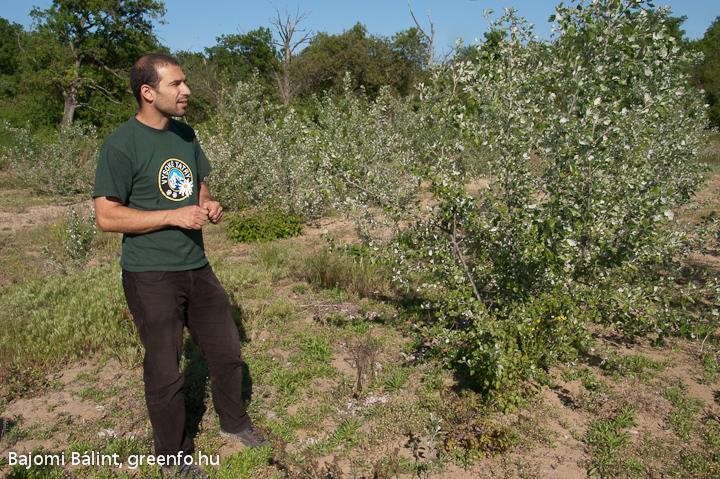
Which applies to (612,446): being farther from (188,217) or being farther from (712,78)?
(712,78)

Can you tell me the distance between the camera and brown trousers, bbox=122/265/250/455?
265 cm

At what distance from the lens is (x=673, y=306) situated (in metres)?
4.87

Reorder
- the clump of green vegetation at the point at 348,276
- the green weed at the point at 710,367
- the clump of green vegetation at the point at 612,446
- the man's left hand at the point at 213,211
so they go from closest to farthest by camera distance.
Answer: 1. the man's left hand at the point at 213,211
2. the clump of green vegetation at the point at 612,446
3. the green weed at the point at 710,367
4. the clump of green vegetation at the point at 348,276

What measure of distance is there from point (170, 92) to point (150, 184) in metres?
0.47

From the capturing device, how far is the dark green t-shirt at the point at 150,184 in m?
2.56

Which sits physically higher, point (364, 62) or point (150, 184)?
point (364, 62)

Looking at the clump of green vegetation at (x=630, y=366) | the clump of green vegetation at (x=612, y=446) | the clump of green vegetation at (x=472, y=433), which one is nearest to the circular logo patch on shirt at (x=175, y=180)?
the clump of green vegetation at (x=472, y=433)

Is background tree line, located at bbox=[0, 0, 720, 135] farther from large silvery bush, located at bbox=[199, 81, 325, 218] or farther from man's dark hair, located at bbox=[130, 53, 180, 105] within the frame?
man's dark hair, located at bbox=[130, 53, 180, 105]

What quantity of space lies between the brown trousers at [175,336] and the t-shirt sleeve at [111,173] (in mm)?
422

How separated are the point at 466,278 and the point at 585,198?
39.6 inches

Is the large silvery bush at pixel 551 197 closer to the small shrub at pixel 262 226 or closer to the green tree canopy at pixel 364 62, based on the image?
the small shrub at pixel 262 226

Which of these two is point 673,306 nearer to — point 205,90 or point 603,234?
point 603,234

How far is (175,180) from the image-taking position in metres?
2.80

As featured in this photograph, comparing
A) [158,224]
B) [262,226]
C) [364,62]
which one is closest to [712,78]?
[364,62]
